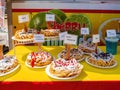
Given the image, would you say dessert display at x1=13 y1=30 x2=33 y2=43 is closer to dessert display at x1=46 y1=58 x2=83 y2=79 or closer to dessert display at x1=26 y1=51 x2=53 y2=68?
dessert display at x1=26 y1=51 x2=53 y2=68

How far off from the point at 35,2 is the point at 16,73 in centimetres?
182

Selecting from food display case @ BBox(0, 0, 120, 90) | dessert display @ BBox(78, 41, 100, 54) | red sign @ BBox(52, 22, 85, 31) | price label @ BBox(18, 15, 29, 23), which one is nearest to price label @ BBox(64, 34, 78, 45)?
food display case @ BBox(0, 0, 120, 90)

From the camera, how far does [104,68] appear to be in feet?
5.95

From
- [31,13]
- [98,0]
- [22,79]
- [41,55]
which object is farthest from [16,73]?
[98,0]

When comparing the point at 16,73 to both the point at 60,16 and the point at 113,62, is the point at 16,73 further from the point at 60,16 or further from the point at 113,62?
the point at 60,16

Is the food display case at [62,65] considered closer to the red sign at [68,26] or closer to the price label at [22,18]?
the price label at [22,18]

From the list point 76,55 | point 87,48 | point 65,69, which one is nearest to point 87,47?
point 87,48

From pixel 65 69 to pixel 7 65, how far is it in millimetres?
470

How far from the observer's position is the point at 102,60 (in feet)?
5.97

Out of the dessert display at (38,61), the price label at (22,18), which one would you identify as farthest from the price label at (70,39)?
the price label at (22,18)

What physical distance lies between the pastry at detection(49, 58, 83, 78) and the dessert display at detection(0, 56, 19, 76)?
0.31m

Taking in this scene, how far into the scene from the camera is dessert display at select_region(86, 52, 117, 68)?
182 centimetres

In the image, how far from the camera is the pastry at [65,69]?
5.39 ft

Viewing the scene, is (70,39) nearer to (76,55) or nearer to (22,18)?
(76,55)
